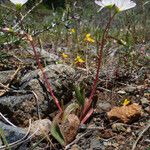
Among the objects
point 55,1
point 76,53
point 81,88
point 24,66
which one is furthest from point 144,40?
point 55,1

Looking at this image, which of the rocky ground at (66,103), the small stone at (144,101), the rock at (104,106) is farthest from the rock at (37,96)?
the small stone at (144,101)

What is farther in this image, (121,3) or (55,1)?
(55,1)

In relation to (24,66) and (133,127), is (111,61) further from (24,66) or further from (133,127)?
(133,127)

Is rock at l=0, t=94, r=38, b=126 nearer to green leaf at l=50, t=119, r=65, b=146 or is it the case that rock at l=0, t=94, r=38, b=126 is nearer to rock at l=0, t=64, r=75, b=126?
rock at l=0, t=64, r=75, b=126

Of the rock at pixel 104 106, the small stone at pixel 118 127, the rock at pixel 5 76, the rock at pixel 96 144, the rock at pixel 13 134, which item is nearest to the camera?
the rock at pixel 13 134

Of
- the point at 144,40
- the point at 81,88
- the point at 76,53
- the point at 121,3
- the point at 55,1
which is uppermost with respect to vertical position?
the point at 121,3

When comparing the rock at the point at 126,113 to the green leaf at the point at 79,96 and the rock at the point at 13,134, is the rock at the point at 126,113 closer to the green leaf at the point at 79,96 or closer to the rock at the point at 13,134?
the green leaf at the point at 79,96

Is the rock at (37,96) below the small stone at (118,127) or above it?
above

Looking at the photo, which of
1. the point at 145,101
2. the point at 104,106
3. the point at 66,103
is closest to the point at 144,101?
the point at 145,101

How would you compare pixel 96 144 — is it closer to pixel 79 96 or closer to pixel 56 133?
pixel 56 133
